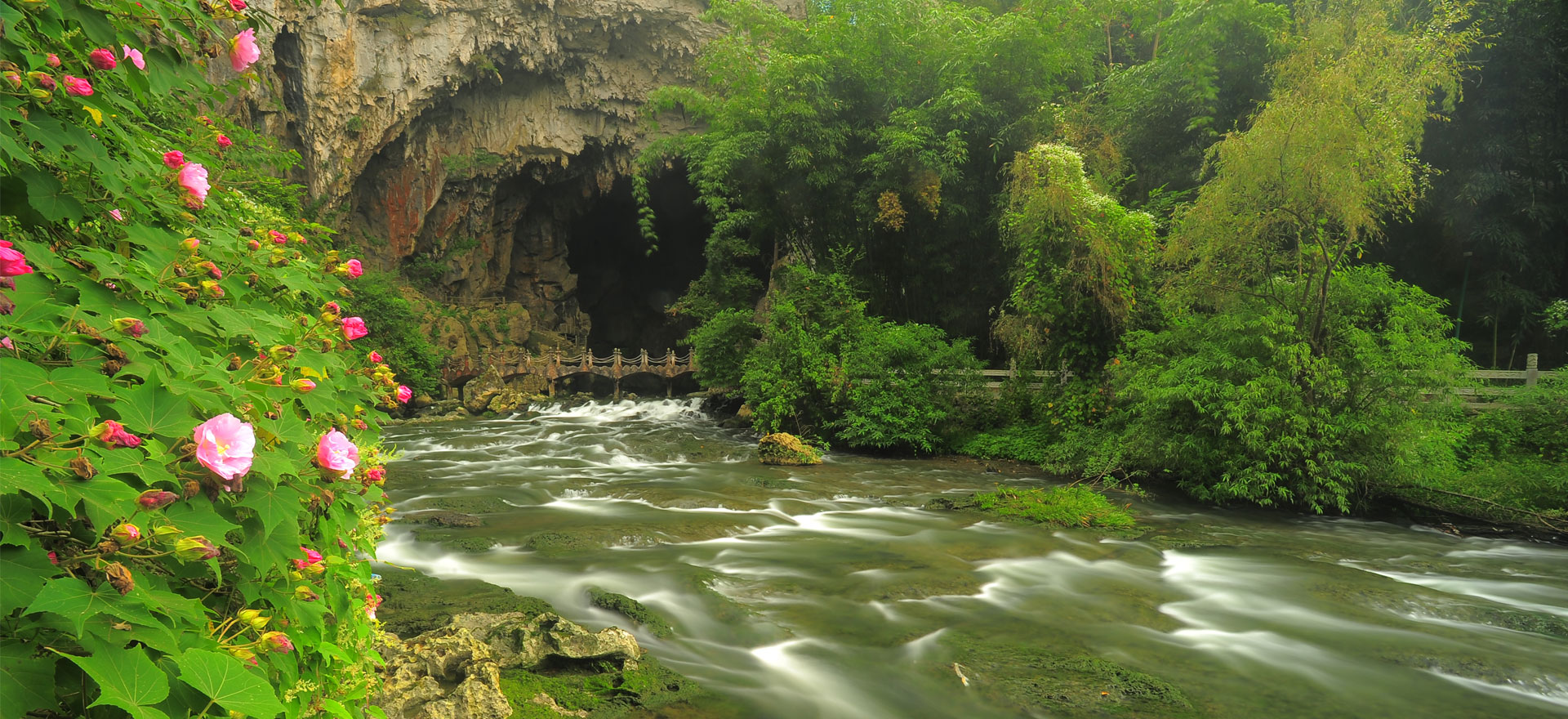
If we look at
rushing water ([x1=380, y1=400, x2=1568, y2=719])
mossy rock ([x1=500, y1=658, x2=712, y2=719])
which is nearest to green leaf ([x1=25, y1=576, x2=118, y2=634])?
mossy rock ([x1=500, y1=658, x2=712, y2=719])

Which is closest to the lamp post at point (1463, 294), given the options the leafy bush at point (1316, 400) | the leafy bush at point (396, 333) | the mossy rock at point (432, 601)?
the leafy bush at point (1316, 400)

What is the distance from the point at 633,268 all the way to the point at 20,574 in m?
34.5

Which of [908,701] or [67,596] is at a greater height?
[67,596]

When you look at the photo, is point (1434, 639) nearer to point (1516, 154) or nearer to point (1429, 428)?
point (1429, 428)

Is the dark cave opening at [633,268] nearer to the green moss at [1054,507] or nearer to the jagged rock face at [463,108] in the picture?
the jagged rock face at [463,108]

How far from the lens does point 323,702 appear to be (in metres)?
1.75

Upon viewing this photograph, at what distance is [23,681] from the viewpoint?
1022mm

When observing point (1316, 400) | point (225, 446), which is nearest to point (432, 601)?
point (225, 446)

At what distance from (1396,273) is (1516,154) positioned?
122 inches

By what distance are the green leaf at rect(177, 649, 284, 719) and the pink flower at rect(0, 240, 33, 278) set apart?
73cm

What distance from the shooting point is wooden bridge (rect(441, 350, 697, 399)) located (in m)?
25.5

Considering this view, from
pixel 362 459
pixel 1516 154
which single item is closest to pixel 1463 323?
pixel 1516 154

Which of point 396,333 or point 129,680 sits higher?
point 396,333

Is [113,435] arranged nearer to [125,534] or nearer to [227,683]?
[125,534]
